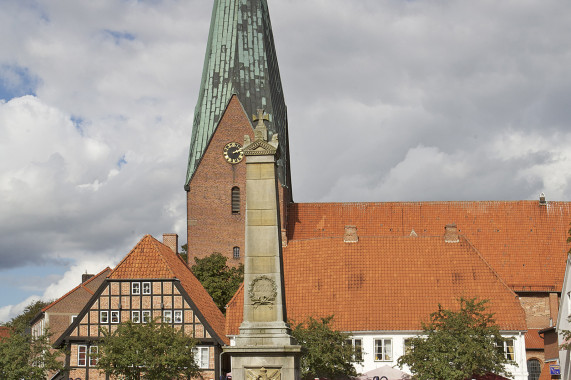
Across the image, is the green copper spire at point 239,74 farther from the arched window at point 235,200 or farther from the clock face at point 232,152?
the arched window at point 235,200

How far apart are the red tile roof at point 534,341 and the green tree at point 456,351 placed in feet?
41.7

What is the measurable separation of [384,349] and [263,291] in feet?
73.0

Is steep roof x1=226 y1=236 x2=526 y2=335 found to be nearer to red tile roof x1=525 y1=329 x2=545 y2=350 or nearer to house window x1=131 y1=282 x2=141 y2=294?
house window x1=131 y1=282 x2=141 y2=294

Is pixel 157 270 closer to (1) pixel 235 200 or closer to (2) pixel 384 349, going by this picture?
(1) pixel 235 200

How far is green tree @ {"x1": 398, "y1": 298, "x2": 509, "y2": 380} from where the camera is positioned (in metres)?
32.2

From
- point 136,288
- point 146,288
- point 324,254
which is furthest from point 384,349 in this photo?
point 136,288

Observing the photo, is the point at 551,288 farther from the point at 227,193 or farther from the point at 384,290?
the point at 227,193

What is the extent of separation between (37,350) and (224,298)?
43.7 feet

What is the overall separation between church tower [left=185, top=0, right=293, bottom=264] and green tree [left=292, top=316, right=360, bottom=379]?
53.3 ft

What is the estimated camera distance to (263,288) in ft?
61.0

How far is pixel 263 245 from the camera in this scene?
1886 cm

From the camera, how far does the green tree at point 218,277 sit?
48.8 meters

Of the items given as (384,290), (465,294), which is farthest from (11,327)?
(465,294)

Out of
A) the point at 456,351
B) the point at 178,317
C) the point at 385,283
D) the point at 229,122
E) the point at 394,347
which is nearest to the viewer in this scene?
the point at 456,351
